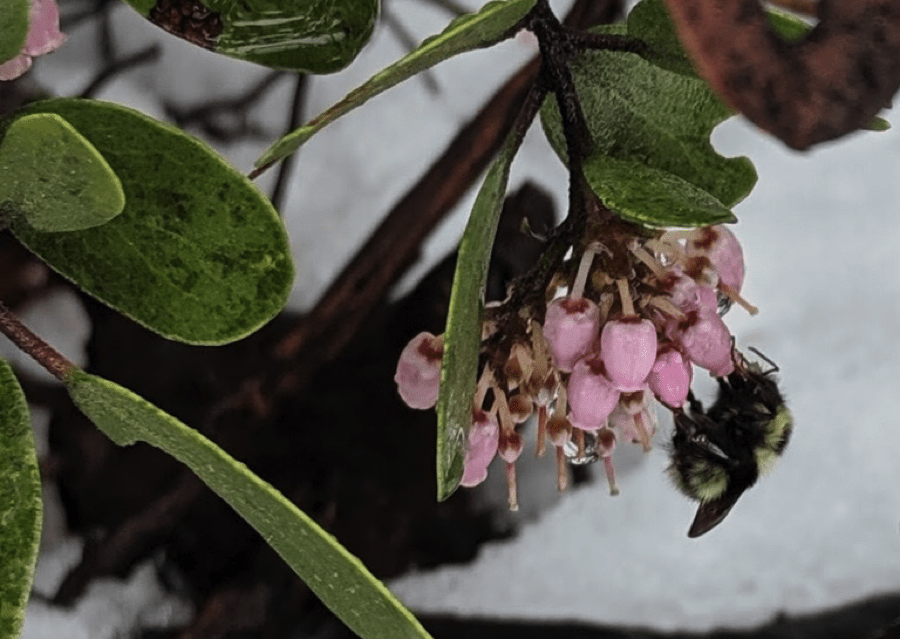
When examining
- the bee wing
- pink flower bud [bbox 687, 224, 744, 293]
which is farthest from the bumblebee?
pink flower bud [bbox 687, 224, 744, 293]

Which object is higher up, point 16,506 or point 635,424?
point 16,506

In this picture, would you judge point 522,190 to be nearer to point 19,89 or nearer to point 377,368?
point 377,368

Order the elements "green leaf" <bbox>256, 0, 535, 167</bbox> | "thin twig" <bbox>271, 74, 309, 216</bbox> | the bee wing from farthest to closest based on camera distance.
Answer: "thin twig" <bbox>271, 74, 309, 216</bbox>
the bee wing
"green leaf" <bbox>256, 0, 535, 167</bbox>

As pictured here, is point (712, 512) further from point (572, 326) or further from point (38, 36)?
point (38, 36)

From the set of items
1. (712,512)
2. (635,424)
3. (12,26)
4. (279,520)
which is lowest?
(712,512)

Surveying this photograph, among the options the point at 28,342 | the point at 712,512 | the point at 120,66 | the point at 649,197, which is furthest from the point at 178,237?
the point at 120,66

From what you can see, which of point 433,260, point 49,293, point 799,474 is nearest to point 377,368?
point 433,260

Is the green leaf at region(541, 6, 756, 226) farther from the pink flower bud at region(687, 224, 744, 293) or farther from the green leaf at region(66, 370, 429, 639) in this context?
the green leaf at region(66, 370, 429, 639)
